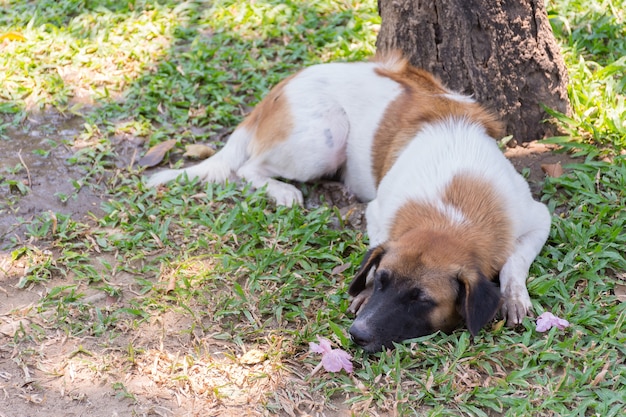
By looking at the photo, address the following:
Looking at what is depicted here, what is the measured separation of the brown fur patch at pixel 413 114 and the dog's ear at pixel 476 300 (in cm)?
140

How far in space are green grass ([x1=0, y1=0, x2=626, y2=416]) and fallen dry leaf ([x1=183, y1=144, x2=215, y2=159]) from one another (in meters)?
0.13

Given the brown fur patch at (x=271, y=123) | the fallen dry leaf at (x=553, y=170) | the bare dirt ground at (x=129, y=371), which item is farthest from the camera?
the brown fur patch at (x=271, y=123)

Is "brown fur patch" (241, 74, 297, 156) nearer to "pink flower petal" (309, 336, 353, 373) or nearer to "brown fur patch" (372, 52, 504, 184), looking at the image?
"brown fur patch" (372, 52, 504, 184)

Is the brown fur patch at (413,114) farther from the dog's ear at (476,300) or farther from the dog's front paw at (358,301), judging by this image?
the dog's ear at (476,300)

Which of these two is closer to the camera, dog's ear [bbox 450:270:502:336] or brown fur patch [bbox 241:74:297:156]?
dog's ear [bbox 450:270:502:336]

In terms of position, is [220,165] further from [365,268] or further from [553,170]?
[553,170]

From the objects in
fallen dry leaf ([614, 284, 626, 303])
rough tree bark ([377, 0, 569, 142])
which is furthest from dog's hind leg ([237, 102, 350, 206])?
fallen dry leaf ([614, 284, 626, 303])

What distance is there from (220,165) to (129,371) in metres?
2.19

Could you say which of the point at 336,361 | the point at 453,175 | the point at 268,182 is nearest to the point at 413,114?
the point at 453,175

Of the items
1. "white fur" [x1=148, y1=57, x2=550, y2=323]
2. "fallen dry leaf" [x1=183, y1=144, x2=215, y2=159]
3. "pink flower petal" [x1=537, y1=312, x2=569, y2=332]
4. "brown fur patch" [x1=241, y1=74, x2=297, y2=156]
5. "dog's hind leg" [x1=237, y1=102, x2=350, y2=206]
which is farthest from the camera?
"fallen dry leaf" [x1=183, y1=144, x2=215, y2=159]

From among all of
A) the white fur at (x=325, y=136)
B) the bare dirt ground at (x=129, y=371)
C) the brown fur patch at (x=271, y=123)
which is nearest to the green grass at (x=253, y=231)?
the bare dirt ground at (x=129, y=371)

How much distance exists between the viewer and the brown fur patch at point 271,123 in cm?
573

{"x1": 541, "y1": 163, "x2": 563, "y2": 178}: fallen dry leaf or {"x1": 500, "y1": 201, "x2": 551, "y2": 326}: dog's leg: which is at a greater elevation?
{"x1": 541, "y1": 163, "x2": 563, "y2": 178}: fallen dry leaf

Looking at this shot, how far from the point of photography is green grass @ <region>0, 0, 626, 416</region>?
3.90 meters
